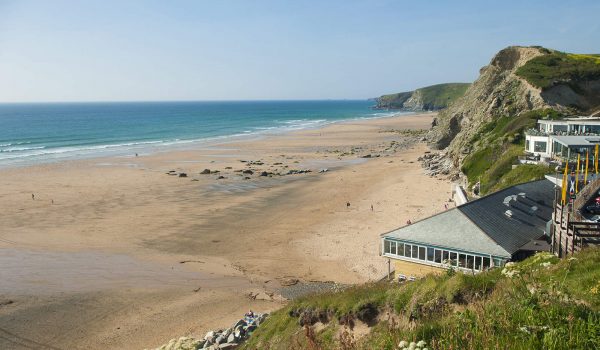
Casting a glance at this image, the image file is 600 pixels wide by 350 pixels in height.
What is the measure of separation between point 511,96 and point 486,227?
44383mm

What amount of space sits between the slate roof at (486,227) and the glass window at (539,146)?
14983 millimetres

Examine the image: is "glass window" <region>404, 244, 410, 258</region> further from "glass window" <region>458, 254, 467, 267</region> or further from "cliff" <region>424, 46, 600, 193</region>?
"cliff" <region>424, 46, 600, 193</region>

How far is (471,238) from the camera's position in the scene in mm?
20641

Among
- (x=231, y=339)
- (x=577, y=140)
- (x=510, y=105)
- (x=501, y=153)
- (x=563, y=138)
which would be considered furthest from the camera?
(x=510, y=105)

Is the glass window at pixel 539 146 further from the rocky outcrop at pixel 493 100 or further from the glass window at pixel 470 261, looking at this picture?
the glass window at pixel 470 261

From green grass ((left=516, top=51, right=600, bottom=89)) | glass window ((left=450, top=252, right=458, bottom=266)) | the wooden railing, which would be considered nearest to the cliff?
green grass ((left=516, top=51, right=600, bottom=89))

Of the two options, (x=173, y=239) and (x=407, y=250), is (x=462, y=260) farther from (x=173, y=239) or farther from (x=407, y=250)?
(x=173, y=239)

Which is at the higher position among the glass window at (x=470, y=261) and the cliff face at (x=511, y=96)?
the cliff face at (x=511, y=96)

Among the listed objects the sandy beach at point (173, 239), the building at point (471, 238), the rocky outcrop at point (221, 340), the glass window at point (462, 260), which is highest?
the building at point (471, 238)

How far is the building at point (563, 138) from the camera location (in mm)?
34906

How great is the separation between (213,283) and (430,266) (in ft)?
42.3

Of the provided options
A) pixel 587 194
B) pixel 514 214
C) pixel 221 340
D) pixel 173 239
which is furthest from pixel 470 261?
pixel 173 239

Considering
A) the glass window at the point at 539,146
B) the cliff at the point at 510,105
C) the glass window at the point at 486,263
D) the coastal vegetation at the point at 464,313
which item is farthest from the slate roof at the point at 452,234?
the glass window at the point at 539,146

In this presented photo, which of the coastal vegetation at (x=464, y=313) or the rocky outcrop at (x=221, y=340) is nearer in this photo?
the coastal vegetation at (x=464, y=313)
